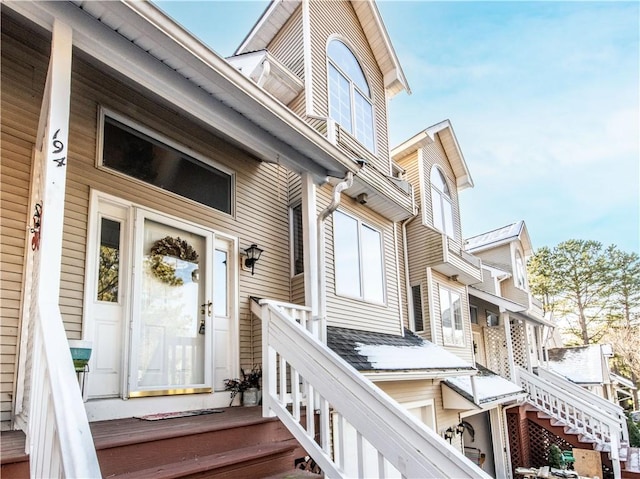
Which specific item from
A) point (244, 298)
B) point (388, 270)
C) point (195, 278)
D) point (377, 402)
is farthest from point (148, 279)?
point (388, 270)

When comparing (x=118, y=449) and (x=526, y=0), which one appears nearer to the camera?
(x=118, y=449)

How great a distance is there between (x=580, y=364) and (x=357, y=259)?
18.7 m

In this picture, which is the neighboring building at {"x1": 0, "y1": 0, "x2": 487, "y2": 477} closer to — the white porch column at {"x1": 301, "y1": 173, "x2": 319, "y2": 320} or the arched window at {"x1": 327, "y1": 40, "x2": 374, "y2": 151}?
the white porch column at {"x1": 301, "y1": 173, "x2": 319, "y2": 320}

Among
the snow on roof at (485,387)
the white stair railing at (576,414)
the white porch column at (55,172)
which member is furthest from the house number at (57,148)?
the white stair railing at (576,414)

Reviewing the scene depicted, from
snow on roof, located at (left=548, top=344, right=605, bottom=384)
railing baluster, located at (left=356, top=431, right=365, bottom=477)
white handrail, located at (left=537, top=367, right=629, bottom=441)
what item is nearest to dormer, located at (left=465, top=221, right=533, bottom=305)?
white handrail, located at (left=537, top=367, right=629, bottom=441)

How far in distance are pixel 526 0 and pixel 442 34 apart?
415 centimetres

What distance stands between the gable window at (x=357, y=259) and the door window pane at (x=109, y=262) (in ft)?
10.9

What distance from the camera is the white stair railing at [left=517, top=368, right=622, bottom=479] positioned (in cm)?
1146

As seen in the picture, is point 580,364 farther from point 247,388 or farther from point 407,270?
point 247,388

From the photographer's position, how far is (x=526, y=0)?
40.1 feet

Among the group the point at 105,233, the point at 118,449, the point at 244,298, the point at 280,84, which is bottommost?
the point at 118,449

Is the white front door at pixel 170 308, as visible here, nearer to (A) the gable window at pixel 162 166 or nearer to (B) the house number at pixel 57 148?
(A) the gable window at pixel 162 166

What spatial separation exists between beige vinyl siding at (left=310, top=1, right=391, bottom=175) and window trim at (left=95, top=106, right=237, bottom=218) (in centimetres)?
234

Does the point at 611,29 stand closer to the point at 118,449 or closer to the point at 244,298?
the point at 244,298
